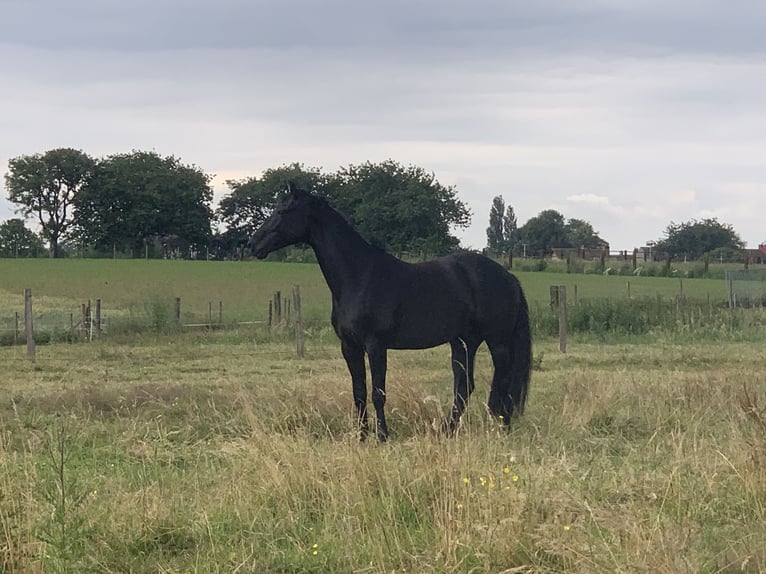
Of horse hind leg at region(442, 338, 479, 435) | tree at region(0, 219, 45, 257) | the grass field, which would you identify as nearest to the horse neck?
horse hind leg at region(442, 338, 479, 435)

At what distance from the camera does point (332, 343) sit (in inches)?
784

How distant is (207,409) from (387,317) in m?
2.51

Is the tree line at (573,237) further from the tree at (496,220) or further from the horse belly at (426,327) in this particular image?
the horse belly at (426,327)

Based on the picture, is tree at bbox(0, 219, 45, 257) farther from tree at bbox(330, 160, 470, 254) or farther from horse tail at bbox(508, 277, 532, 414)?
horse tail at bbox(508, 277, 532, 414)

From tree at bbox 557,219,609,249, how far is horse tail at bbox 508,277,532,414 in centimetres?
10436

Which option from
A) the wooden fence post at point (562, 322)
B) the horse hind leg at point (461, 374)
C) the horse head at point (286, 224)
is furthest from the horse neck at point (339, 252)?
the wooden fence post at point (562, 322)

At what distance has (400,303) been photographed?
25.7 feet

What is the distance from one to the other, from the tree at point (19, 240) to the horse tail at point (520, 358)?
75.6m

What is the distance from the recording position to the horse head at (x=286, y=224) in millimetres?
7875

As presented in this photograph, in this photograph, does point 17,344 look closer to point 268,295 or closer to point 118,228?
point 268,295

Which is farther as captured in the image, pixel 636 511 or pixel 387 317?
pixel 387 317

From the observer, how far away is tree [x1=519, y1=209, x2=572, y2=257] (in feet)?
376

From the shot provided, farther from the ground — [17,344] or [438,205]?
[438,205]

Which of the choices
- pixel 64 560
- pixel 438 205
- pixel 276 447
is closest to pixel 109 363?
pixel 276 447
